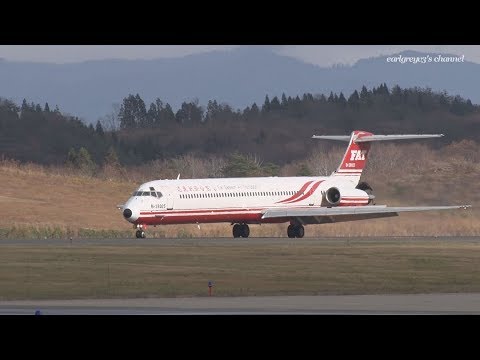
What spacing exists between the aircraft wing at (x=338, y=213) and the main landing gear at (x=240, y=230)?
1305mm

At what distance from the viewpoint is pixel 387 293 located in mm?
33719

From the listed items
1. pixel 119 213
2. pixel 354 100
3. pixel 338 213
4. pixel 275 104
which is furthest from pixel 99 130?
pixel 338 213

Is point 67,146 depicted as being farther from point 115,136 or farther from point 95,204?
point 95,204

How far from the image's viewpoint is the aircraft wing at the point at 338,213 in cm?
6700

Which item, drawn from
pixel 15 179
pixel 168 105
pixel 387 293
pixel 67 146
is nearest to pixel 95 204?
pixel 15 179

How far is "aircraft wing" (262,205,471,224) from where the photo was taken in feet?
220

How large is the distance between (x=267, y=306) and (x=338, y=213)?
126 feet

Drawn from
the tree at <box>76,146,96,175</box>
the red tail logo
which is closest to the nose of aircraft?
the red tail logo

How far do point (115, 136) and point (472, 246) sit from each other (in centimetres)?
8419

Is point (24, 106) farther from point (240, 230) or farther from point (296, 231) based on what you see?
point (296, 231)

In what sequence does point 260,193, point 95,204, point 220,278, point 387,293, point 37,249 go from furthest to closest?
1. point 95,204
2. point 260,193
3. point 37,249
4. point 220,278
5. point 387,293

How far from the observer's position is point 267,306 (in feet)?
97.7

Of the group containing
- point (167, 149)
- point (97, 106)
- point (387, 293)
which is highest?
point (97, 106)

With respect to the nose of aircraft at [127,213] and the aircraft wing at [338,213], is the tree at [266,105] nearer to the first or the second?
the aircraft wing at [338,213]
